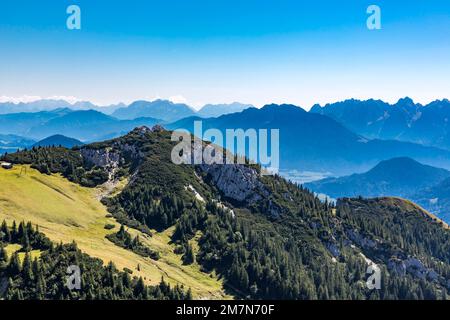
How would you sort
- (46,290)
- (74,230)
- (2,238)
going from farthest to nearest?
(74,230) < (2,238) < (46,290)

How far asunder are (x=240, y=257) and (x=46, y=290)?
3081 inches

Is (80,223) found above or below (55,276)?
above

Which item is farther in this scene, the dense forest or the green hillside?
the green hillside

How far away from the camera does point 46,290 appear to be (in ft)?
349

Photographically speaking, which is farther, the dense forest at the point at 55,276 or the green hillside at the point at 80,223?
the green hillside at the point at 80,223

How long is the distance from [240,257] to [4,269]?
281 feet

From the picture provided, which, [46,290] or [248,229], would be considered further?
[248,229]

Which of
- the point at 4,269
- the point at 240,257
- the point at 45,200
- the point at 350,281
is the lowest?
the point at 350,281

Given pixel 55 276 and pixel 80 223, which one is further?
pixel 80 223
